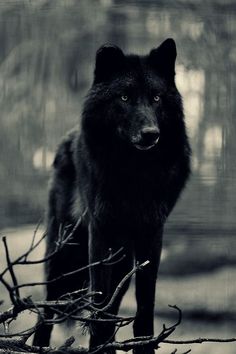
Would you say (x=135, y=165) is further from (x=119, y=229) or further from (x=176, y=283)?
(x=176, y=283)

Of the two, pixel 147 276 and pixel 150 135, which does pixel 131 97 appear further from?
pixel 147 276

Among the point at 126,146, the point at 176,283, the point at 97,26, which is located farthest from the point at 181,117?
the point at 97,26

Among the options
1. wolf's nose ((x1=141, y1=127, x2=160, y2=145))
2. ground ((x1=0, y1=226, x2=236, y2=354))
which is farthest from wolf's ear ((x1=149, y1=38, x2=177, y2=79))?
ground ((x1=0, y1=226, x2=236, y2=354))

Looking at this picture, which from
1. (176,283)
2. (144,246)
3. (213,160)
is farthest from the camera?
(213,160)

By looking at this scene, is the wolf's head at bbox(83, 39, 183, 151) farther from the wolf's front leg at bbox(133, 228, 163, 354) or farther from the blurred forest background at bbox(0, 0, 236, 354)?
the blurred forest background at bbox(0, 0, 236, 354)

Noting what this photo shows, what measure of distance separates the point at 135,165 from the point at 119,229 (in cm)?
35

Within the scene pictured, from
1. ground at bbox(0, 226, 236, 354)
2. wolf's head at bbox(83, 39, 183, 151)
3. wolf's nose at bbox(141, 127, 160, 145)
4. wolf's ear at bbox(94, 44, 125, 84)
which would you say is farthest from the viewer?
ground at bbox(0, 226, 236, 354)

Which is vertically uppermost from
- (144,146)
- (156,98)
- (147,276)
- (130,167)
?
(156,98)

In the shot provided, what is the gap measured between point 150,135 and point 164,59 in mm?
579

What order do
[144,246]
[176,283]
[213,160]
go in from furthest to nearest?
[213,160] → [176,283] → [144,246]

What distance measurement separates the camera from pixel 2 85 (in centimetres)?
783

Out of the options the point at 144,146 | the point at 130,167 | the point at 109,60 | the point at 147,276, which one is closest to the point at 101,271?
the point at 147,276

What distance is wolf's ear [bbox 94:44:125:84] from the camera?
4.32m

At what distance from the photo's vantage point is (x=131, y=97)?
14.0ft
